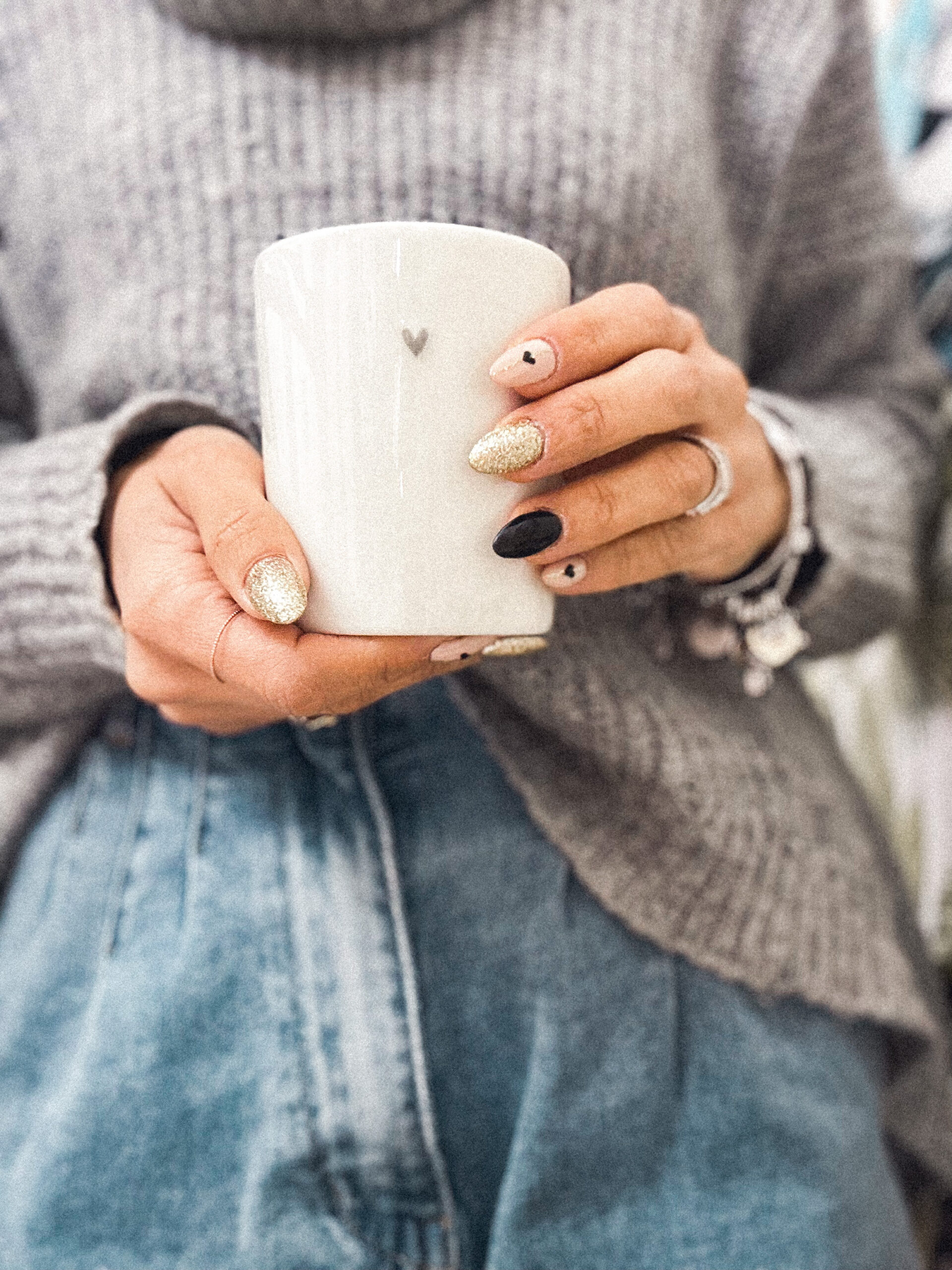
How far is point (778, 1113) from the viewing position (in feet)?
1.72

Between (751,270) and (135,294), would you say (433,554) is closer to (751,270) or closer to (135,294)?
(135,294)

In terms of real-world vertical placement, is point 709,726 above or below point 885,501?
below

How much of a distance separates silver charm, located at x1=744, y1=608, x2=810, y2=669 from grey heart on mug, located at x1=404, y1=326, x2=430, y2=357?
342 millimetres

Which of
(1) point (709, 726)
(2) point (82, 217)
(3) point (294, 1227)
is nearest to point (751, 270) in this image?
(1) point (709, 726)

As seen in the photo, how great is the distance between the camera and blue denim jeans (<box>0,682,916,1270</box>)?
47cm

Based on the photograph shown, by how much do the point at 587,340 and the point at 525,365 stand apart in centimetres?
4

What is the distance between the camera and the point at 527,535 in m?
0.34

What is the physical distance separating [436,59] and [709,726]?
43cm

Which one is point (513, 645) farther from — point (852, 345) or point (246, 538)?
point (852, 345)

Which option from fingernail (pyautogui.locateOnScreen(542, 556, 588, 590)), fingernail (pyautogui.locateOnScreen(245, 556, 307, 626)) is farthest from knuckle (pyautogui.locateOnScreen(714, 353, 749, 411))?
fingernail (pyautogui.locateOnScreen(245, 556, 307, 626))

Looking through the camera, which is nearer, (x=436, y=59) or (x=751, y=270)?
(x=436, y=59)

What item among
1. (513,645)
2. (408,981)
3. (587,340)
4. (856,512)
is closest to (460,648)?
(513,645)

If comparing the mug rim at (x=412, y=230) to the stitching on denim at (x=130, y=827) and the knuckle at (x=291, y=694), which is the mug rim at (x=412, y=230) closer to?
the knuckle at (x=291, y=694)

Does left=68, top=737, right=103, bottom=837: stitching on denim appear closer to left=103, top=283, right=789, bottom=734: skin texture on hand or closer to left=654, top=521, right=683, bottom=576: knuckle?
left=103, top=283, right=789, bottom=734: skin texture on hand
